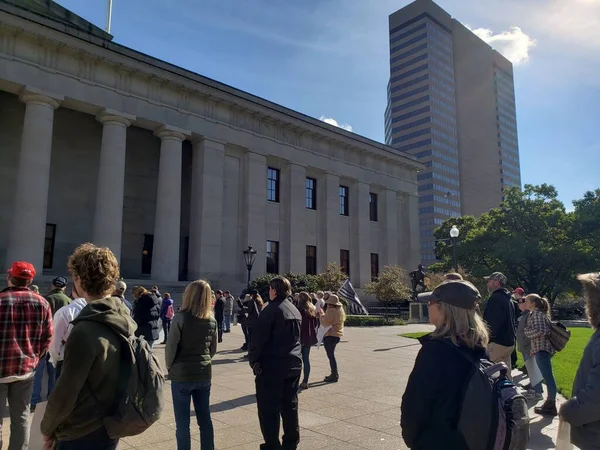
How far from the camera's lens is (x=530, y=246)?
4103 cm

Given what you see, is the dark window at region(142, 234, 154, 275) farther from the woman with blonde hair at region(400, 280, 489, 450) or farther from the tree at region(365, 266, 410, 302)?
the woman with blonde hair at region(400, 280, 489, 450)

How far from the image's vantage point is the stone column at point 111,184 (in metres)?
27.0

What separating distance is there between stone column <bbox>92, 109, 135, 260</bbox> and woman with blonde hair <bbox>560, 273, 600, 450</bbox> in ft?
86.6

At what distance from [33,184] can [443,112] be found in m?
122

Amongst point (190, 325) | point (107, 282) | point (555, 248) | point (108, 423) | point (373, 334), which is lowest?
point (373, 334)

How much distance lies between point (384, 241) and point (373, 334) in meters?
24.8

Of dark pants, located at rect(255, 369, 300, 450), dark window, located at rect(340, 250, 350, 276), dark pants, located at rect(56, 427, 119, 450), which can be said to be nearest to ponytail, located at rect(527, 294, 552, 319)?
dark pants, located at rect(255, 369, 300, 450)

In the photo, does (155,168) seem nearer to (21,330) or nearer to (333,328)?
(333,328)

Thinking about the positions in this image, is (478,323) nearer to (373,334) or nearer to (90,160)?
(373,334)

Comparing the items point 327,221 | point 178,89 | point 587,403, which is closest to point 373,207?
point 327,221

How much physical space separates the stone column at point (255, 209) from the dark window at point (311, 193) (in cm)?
569

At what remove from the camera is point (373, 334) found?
2053 cm

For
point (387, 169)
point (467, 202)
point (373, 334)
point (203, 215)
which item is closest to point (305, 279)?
point (203, 215)

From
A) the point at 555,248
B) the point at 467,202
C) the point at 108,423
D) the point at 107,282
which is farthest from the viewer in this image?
the point at 467,202
